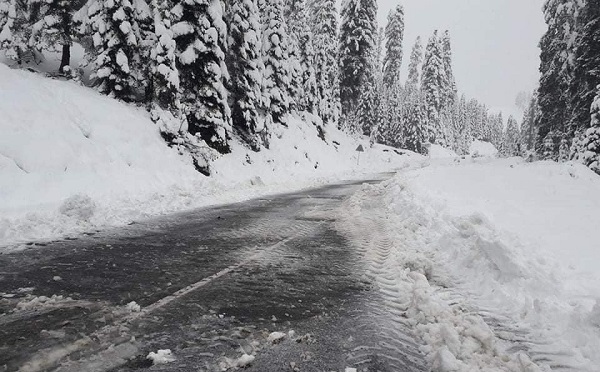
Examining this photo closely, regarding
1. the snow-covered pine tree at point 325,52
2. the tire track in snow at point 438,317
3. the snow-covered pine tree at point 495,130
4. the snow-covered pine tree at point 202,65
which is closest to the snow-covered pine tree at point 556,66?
the snow-covered pine tree at point 202,65

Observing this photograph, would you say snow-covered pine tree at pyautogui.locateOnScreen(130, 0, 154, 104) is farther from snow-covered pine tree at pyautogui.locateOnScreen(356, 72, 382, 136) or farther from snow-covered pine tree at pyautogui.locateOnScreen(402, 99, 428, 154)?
snow-covered pine tree at pyautogui.locateOnScreen(402, 99, 428, 154)

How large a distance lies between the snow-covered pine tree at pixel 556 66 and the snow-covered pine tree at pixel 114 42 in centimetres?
2465

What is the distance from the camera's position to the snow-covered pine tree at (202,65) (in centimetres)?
1909

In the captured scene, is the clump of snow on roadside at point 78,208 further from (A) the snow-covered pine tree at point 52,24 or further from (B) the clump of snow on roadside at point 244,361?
(A) the snow-covered pine tree at point 52,24

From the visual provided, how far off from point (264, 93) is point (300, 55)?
18326 millimetres

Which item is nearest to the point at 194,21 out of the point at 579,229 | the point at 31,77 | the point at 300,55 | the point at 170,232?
the point at 31,77

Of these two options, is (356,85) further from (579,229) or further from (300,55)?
(579,229)

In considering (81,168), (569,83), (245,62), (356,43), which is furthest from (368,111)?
(81,168)

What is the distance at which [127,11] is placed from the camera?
56.3ft

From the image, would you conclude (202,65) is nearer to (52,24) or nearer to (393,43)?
(52,24)

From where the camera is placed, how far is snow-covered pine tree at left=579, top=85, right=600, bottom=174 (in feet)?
64.0

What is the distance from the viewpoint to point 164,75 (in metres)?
17.9

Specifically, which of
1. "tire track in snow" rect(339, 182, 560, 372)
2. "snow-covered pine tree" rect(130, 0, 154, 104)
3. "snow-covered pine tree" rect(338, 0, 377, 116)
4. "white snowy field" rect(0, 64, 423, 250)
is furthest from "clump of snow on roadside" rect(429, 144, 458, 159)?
"tire track in snow" rect(339, 182, 560, 372)

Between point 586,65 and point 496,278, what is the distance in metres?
22.6
